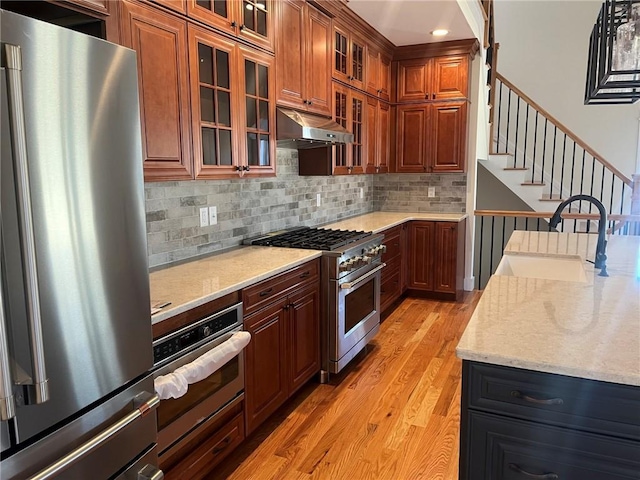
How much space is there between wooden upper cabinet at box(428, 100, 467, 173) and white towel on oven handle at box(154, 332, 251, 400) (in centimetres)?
369

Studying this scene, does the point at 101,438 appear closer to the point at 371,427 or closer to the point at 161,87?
the point at 161,87

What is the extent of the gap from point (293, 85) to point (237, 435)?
2.20 m

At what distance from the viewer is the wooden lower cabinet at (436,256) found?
5.03 m

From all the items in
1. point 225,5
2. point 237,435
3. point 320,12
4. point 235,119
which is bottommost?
point 237,435

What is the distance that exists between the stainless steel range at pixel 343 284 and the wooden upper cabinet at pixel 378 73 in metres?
1.80

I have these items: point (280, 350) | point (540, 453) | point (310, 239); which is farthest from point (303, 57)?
point (540, 453)

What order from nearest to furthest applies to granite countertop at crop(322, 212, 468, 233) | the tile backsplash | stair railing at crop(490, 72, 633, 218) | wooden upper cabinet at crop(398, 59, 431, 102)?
the tile backsplash < granite countertop at crop(322, 212, 468, 233) < wooden upper cabinet at crop(398, 59, 431, 102) < stair railing at crop(490, 72, 633, 218)

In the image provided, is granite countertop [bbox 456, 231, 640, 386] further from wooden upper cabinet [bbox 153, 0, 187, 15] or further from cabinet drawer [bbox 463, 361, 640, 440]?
wooden upper cabinet [bbox 153, 0, 187, 15]

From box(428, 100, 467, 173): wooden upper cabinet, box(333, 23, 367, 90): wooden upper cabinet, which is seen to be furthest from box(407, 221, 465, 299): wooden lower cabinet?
box(333, 23, 367, 90): wooden upper cabinet

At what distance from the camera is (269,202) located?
3537 mm

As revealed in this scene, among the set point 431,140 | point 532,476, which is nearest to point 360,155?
point 431,140

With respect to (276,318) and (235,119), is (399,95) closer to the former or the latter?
(235,119)

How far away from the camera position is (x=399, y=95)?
17.3 feet

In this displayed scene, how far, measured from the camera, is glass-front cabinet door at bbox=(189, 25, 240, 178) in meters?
2.30
